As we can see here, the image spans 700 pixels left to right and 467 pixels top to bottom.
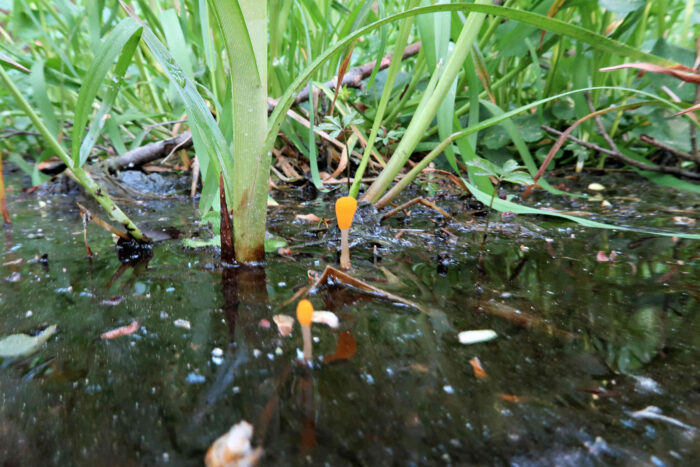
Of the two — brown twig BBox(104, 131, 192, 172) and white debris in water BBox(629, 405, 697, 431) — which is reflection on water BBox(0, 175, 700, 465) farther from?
brown twig BBox(104, 131, 192, 172)

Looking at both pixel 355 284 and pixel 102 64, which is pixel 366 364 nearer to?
pixel 355 284

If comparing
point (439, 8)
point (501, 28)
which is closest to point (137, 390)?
point (439, 8)

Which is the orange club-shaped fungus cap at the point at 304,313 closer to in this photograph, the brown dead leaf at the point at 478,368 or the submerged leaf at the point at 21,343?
the brown dead leaf at the point at 478,368

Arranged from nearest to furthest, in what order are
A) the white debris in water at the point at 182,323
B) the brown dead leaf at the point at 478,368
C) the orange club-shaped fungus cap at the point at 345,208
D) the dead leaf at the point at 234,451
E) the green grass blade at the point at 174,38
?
1. the dead leaf at the point at 234,451
2. the brown dead leaf at the point at 478,368
3. the white debris in water at the point at 182,323
4. the orange club-shaped fungus cap at the point at 345,208
5. the green grass blade at the point at 174,38

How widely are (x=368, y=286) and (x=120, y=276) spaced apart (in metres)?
0.45

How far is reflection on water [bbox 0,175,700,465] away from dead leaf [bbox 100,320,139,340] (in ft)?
0.05

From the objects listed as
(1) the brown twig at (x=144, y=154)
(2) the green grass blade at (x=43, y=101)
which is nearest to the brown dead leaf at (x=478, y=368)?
(2) the green grass blade at (x=43, y=101)

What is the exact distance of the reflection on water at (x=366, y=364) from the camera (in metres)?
0.38

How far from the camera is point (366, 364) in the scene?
49 centimetres

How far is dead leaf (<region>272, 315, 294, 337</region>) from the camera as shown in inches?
22.0

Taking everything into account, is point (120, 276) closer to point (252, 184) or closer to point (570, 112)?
point (252, 184)

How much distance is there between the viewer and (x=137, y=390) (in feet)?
1.47

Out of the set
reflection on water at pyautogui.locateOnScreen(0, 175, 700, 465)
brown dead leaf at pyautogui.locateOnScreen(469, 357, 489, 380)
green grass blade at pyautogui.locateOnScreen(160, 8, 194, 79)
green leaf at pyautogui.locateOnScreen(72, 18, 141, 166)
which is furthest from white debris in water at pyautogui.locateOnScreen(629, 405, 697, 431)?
green grass blade at pyautogui.locateOnScreen(160, 8, 194, 79)

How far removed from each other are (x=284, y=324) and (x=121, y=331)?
0.70 feet
